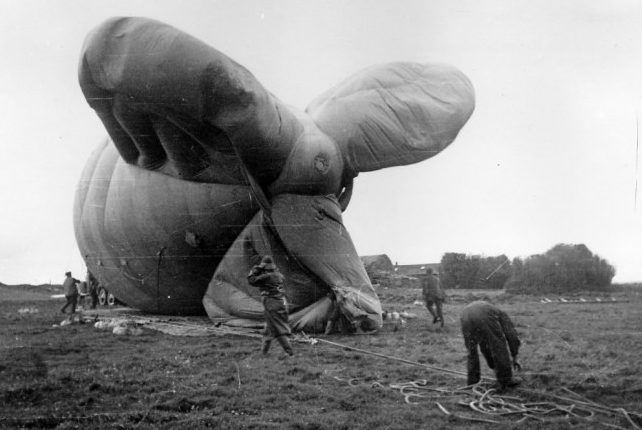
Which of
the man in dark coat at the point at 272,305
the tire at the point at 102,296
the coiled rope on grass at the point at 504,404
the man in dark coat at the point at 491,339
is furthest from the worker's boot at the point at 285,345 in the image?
the tire at the point at 102,296

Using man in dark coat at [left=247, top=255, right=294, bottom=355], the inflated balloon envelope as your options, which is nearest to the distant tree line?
the inflated balloon envelope

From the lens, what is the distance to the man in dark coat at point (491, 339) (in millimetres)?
5426

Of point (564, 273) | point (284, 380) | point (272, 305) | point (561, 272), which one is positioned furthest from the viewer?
point (561, 272)

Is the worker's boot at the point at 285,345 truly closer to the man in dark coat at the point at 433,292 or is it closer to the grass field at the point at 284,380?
the grass field at the point at 284,380

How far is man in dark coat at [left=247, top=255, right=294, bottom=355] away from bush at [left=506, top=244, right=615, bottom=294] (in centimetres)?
1782

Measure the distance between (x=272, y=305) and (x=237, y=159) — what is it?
2733 millimetres

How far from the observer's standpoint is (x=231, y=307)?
33.9 ft

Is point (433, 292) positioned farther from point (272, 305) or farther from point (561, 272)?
point (561, 272)

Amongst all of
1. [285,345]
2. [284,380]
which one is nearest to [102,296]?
[285,345]

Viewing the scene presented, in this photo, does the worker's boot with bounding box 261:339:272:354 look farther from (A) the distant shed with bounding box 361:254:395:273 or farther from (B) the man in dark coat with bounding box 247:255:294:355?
(A) the distant shed with bounding box 361:254:395:273

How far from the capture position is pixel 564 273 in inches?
950

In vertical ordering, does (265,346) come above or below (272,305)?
below

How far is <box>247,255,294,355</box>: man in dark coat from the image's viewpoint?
295 inches

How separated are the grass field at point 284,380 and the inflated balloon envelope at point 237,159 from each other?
1490 mm
